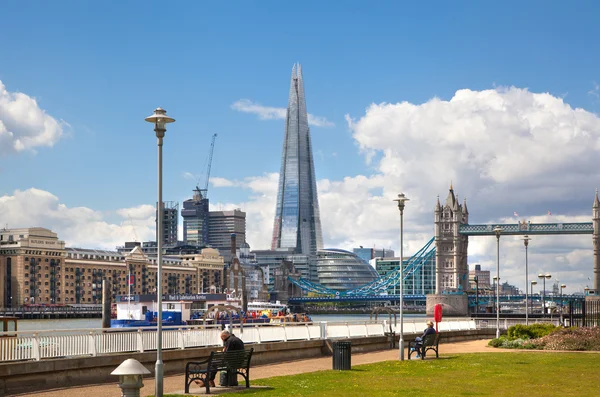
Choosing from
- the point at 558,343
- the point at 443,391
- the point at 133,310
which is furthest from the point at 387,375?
the point at 133,310

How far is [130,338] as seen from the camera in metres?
32.8

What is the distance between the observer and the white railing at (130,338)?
28766 millimetres

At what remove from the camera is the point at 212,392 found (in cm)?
2573

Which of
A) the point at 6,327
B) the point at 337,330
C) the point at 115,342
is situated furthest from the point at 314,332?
the point at 115,342

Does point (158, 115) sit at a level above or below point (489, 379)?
above

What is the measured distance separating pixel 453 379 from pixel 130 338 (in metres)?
11.0

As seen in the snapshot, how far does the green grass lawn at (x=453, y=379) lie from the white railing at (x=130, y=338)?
594 cm

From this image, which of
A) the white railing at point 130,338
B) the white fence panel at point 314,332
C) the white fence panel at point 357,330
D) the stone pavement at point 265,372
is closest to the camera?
the stone pavement at point 265,372

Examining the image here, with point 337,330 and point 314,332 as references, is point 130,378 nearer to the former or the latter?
point 314,332

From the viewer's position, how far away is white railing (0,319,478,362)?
2877 centimetres

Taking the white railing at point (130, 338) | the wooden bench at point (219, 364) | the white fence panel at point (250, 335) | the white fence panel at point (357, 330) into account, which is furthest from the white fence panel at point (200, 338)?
the white fence panel at point (357, 330)

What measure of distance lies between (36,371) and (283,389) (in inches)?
283

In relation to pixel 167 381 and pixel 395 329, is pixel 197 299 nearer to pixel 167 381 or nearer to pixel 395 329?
pixel 395 329

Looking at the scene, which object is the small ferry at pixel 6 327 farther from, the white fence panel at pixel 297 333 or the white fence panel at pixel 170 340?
the white fence panel at pixel 297 333
